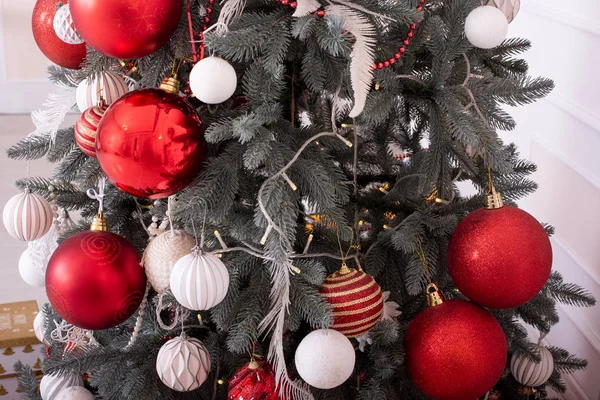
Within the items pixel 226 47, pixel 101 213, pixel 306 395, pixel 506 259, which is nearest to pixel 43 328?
pixel 101 213

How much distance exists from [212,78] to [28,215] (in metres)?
0.40

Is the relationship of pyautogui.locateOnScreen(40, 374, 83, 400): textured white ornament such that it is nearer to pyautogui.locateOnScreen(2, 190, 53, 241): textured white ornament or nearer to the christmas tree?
the christmas tree

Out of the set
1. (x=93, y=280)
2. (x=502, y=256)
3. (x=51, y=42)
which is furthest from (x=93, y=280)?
(x=502, y=256)

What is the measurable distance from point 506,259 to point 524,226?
1.8 inches

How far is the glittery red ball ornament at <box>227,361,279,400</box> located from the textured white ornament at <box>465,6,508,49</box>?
0.49 meters

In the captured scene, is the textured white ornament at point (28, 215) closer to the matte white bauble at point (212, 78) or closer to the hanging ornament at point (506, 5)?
the matte white bauble at point (212, 78)

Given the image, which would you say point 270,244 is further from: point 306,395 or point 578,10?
point 578,10

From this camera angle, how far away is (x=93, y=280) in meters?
0.78

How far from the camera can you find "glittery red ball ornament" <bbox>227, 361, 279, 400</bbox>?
82 cm

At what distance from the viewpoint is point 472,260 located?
0.75 m

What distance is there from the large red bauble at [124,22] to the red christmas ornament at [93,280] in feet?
0.82

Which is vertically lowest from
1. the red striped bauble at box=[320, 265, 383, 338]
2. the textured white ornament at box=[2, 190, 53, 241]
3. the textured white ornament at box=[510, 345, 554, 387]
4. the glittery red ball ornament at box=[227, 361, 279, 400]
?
the textured white ornament at box=[510, 345, 554, 387]

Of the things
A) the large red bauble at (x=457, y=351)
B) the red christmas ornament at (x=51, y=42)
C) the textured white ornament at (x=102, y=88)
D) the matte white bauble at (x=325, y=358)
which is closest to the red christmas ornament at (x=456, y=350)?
the large red bauble at (x=457, y=351)

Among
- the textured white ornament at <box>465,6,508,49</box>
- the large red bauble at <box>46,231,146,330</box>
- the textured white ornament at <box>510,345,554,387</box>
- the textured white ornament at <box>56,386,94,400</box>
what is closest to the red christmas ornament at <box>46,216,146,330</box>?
the large red bauble at <box>46,231,146,330</box>
